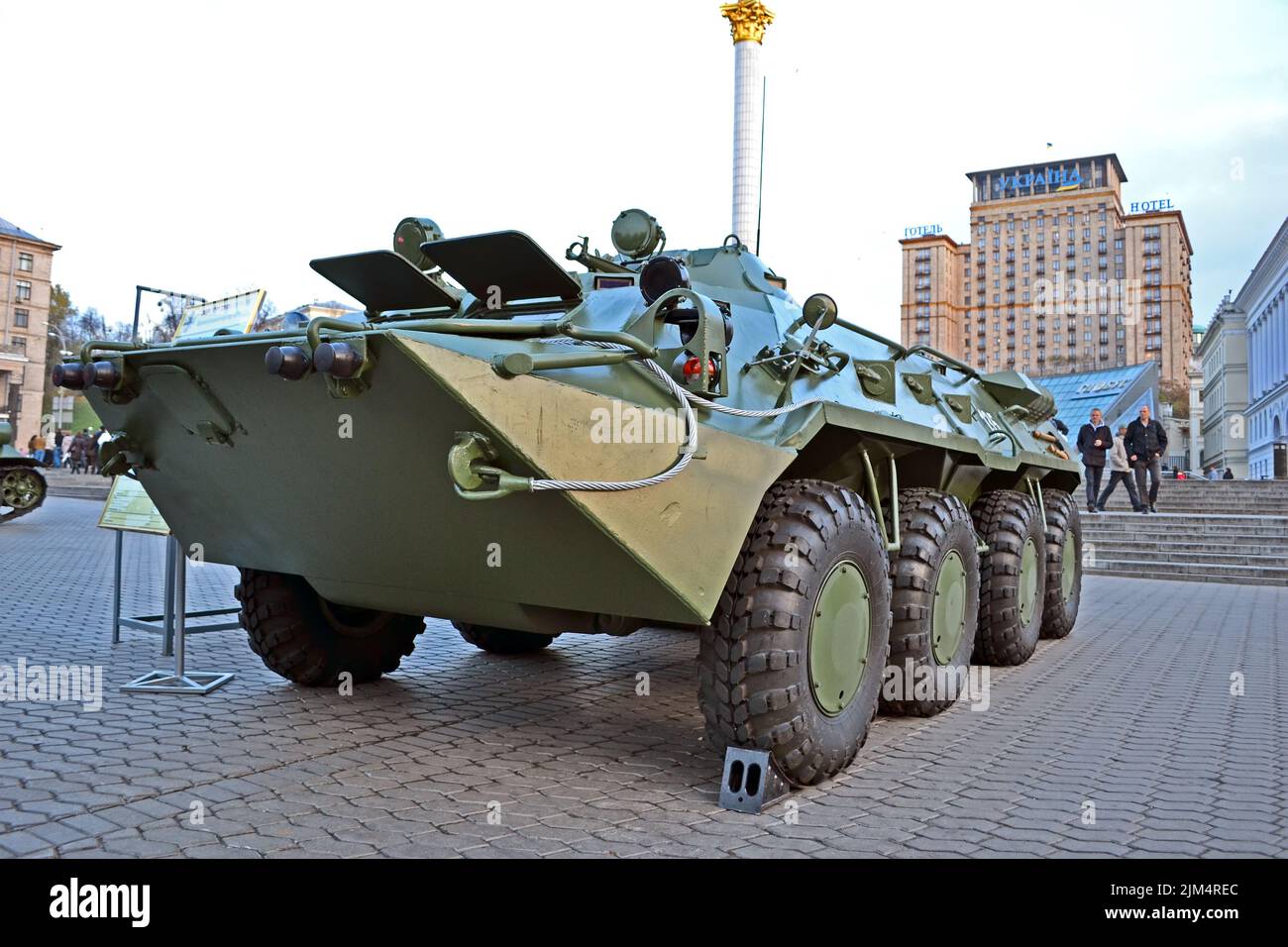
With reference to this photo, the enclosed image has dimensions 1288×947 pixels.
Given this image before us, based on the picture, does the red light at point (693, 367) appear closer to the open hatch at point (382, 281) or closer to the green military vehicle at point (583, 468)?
the green military vehicle at point (583, 468)

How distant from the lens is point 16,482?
56.3ft

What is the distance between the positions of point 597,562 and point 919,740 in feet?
6.88

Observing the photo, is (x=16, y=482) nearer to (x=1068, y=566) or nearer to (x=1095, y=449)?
(x=1068, y=566)

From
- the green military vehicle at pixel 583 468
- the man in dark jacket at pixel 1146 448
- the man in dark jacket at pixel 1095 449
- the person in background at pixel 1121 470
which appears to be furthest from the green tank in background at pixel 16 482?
the man in dark jacket at pixel 1146 448

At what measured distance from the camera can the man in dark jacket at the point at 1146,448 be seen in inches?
625

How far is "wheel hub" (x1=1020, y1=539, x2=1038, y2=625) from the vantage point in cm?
671

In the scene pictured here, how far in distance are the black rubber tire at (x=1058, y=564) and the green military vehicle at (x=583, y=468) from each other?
2.55 metres

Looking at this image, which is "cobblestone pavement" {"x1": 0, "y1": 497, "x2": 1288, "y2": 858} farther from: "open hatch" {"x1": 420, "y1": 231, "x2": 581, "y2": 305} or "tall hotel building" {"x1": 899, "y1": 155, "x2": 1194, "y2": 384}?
"tall hotel building" {"x1": 899, "y1": 155, "x2": 1194, "y2": 384}

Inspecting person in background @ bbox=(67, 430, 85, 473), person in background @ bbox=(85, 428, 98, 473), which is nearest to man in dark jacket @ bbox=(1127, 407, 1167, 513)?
person in background @ bbox=(85, 428, 98, 473)

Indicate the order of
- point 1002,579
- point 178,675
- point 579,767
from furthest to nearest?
point 1002,579
point 178,675
point 579,767

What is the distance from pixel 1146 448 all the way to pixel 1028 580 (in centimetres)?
1054

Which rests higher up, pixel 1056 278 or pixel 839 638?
pixel 1056 278

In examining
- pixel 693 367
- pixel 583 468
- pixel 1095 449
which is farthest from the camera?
pixel 1095 449

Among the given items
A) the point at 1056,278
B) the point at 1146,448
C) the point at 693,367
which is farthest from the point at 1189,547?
the point at 1056,278
